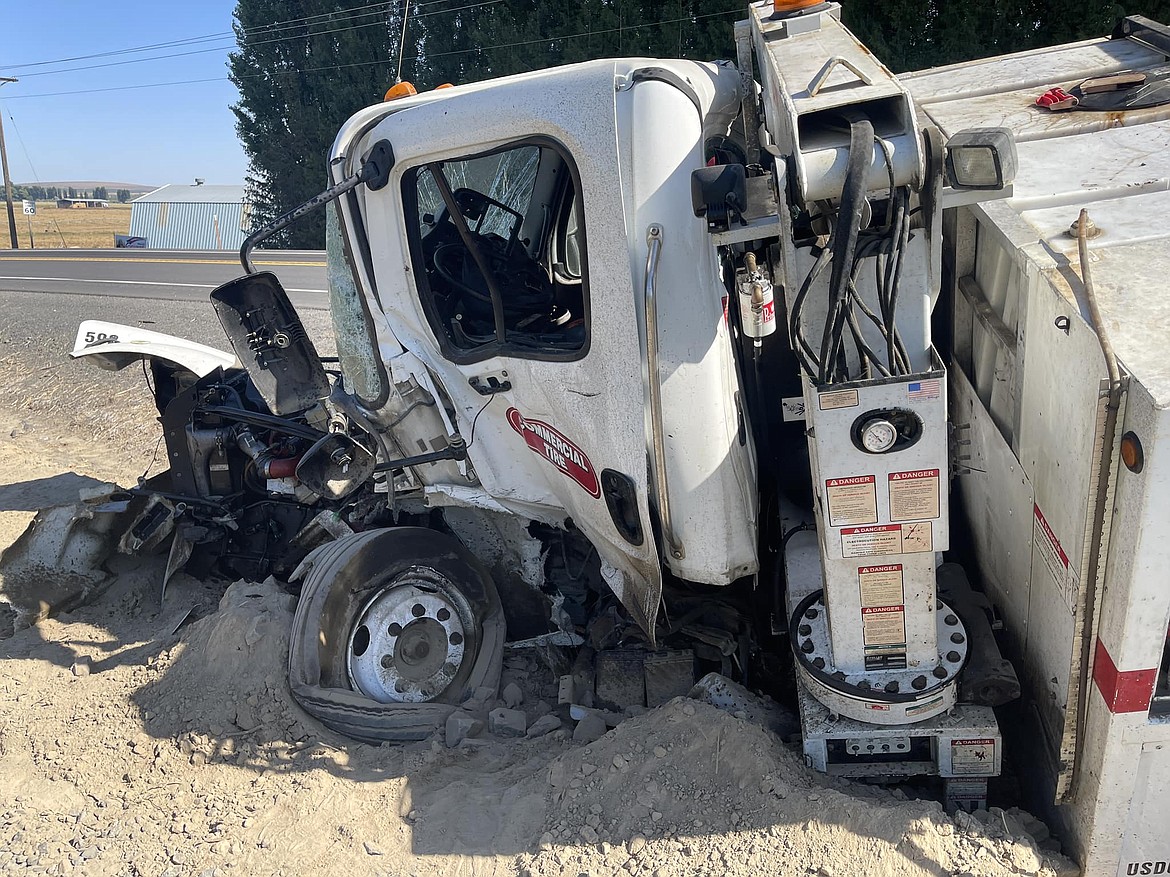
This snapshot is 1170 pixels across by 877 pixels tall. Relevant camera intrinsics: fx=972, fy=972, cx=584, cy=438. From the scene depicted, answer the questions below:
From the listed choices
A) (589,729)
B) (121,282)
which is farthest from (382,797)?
(121,282)

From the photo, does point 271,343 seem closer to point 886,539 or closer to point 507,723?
point 507,723

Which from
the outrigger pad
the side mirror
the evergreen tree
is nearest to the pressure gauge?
the side mirror

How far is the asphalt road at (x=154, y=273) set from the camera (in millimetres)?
16203

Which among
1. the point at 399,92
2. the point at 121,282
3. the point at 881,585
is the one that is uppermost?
the point at 399,92

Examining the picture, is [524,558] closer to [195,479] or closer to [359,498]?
[359,498]

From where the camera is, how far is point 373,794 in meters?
3.32

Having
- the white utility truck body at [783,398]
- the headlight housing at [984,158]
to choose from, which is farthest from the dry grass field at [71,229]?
the headlight housing at [984,158]

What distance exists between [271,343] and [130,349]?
4.31 ft

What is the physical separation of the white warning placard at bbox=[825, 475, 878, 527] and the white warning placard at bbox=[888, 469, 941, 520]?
48 millimetres

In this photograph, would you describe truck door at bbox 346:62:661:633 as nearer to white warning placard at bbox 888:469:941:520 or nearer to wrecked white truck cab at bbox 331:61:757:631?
wrecked white truck cab at bbox 331:61:757:631

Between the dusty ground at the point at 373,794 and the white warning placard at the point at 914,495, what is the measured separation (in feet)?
2.83

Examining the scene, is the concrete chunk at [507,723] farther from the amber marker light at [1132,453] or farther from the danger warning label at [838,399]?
the amber marker light at [1132,453]

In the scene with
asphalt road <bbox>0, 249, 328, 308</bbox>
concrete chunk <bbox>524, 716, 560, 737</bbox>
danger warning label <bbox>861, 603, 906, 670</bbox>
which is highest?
danger warning label <bbox>861, 603, 906, 670</bbox>

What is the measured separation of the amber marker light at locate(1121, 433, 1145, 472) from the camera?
6.80ft
